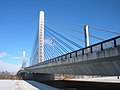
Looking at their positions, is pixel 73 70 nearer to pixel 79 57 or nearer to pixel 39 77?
pixel 79 57

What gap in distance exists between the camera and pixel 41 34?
145 feet

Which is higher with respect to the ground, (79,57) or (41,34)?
(41,34)

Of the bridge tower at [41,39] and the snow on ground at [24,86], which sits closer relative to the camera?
the snow on ground at [24,86]

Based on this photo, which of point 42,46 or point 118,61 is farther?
point 42,46

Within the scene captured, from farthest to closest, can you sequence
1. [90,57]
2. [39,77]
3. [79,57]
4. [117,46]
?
[39,77]
[79,57]
[90,57]
[117,46]

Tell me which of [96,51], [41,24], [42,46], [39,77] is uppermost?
[41,24]

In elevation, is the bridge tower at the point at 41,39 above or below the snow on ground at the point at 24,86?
above

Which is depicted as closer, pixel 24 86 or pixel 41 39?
pixel 24 86

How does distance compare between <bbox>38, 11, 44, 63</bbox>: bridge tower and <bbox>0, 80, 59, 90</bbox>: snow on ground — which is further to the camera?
<bbox>38, 11, 44, 63</bbox>: bridge tower

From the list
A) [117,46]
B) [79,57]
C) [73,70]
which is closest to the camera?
[117,46]

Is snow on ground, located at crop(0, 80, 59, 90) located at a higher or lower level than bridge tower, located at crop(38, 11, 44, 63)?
lower

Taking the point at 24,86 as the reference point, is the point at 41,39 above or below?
above

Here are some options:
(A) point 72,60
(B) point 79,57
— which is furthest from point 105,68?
(A) point 72,60

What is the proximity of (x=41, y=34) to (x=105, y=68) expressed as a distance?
2993 cm
